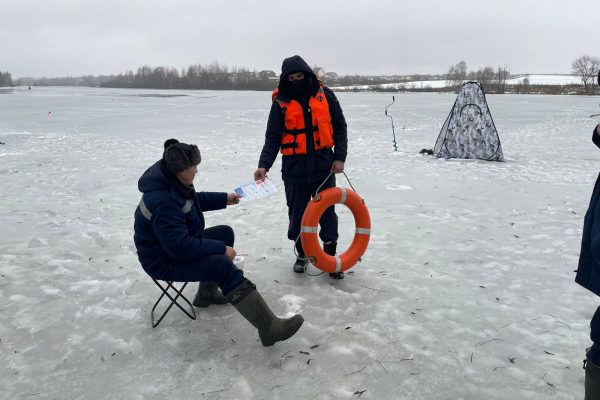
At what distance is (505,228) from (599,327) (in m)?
3.43

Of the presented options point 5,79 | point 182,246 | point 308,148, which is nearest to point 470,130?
point 308,148

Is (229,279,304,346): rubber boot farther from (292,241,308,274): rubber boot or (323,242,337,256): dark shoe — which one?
(323,242,337,256): dark shoe

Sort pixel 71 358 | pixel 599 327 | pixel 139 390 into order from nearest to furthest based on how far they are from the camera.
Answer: pixel 599 327
pixel 139 390
pixel 71 358

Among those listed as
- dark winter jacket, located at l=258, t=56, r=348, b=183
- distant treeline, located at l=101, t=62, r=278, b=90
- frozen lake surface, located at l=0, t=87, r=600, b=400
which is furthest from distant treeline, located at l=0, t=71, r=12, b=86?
dark winter jacket, located at l=258, t=56, r=348, b=183

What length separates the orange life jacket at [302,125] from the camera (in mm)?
3773

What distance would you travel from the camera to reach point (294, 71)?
11.8ft

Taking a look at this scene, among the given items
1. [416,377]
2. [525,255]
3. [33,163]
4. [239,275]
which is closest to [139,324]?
[239,275]

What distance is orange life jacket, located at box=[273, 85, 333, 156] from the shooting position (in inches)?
149

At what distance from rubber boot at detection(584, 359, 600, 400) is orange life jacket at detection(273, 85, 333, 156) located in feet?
8.12

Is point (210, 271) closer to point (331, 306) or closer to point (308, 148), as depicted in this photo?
point (331, 306)

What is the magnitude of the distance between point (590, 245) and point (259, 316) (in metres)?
1.86

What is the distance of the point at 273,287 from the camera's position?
386cm

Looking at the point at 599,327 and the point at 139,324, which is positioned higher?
the point at 599,327

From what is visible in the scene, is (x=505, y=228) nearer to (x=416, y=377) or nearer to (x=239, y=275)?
(x=416, y=377)
